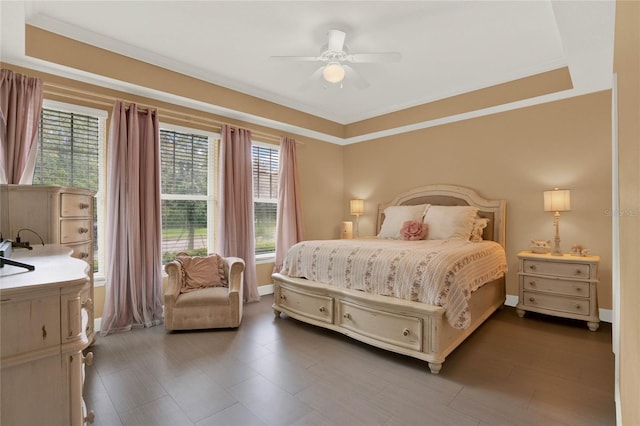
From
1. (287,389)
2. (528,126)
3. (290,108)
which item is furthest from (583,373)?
(290,108)

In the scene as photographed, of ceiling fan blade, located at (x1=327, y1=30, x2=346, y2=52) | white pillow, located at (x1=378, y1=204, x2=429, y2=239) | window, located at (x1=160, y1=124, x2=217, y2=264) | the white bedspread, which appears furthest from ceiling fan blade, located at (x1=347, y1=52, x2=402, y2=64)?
window, located at (x1=160, y1=124, x2=217, y2=264)

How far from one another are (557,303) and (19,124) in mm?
5265

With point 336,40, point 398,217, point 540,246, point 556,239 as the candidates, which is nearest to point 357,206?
point 398,217

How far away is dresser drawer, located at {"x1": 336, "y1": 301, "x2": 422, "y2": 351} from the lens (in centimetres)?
235

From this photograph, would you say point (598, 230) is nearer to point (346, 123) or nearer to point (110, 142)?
point (346, 123)

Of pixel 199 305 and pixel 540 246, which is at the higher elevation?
pixel 540 246

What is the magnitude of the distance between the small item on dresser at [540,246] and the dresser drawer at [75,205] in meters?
4.45

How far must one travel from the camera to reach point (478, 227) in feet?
12.4

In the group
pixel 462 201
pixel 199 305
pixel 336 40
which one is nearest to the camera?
pixel 336 40

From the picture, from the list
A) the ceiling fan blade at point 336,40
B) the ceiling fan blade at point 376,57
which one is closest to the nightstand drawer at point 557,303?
the ceiling fan blade at point 376,57

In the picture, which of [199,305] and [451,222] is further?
[451,222]

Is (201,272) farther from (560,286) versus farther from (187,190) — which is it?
(560,286)

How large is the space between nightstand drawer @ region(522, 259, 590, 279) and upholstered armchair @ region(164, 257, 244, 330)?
10.2 feet

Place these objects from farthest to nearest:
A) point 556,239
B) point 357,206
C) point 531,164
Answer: point 357,206, point 531,164, point 556,239
